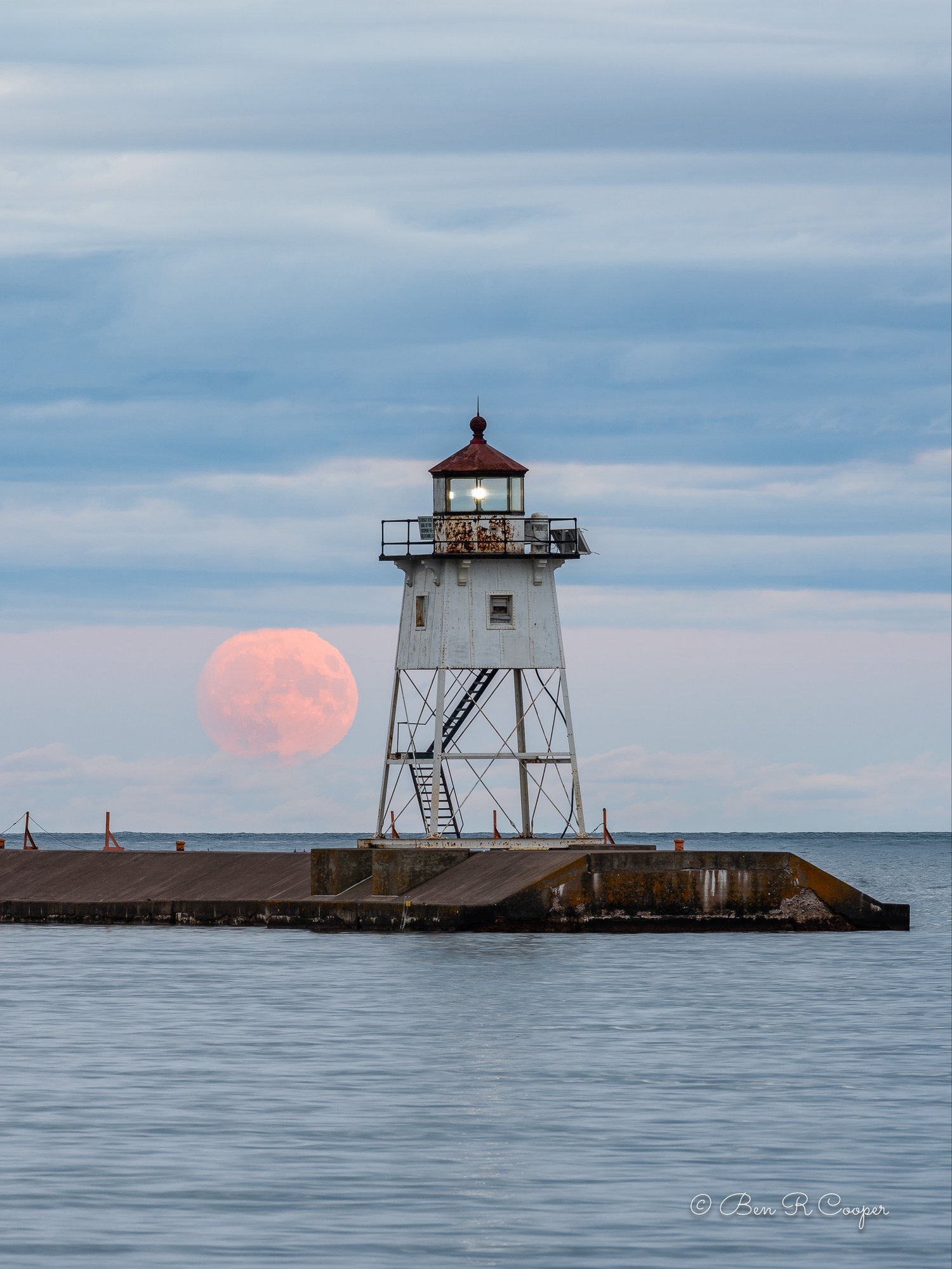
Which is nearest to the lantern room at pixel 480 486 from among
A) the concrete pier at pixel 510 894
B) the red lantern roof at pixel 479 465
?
the red lantern roof at pixel 479 465

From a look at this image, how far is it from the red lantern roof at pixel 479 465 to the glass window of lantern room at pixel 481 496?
218mm

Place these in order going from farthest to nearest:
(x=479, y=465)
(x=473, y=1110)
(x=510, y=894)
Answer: (x=479, y=465)
(x=510, y=894)
(x=473, y=1110)

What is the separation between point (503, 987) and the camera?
121 ft

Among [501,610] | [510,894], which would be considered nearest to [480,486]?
[501,610]

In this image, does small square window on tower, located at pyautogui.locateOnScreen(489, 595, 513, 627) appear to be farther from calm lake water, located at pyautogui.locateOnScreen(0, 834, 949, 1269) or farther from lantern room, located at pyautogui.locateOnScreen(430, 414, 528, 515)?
calm lake water, located at pyautogui.locateOnScreen(0, 834, 949, 1269)

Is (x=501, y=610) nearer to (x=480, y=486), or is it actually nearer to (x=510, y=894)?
(x=480, y=486)

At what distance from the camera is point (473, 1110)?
947 inches

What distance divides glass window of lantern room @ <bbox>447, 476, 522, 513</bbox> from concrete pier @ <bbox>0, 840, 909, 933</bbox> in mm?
7632

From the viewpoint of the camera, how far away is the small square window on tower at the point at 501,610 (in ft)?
166

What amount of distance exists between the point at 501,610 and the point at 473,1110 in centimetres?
2721

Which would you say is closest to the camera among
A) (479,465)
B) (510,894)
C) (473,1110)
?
(473,1110)

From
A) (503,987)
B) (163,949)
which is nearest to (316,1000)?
(503,987)

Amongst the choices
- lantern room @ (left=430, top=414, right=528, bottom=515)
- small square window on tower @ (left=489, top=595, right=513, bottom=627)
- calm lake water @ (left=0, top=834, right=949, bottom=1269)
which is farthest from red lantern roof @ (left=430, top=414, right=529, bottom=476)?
calm lake water @ (left=0, top=834, right=949, bottom=1269)

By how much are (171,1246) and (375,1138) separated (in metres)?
5.34
